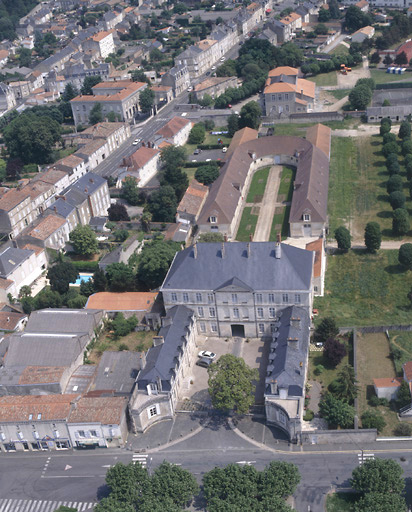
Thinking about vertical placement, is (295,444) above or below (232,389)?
below

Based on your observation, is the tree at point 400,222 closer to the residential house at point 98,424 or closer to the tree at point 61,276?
the tree at point 61,276

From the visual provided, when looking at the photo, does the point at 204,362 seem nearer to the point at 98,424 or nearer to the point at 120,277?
the point at 98,424

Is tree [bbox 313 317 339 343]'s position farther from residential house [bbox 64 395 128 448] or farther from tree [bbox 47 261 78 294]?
tree [bbox 47 261 78 294]

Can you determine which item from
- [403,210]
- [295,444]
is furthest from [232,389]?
[403,210]

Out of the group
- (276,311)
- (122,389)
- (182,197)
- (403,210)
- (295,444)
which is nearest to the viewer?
(295,444)

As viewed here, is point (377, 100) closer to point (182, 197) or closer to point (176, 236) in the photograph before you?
point (182, 197)

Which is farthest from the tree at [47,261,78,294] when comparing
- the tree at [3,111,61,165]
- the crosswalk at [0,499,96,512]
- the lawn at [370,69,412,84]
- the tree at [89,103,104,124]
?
the lawn at [370,69,412,84]

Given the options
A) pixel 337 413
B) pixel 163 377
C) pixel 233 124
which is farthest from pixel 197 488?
pixel 233 124

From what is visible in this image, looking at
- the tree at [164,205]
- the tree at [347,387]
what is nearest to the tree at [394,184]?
the tree at [164,205]
